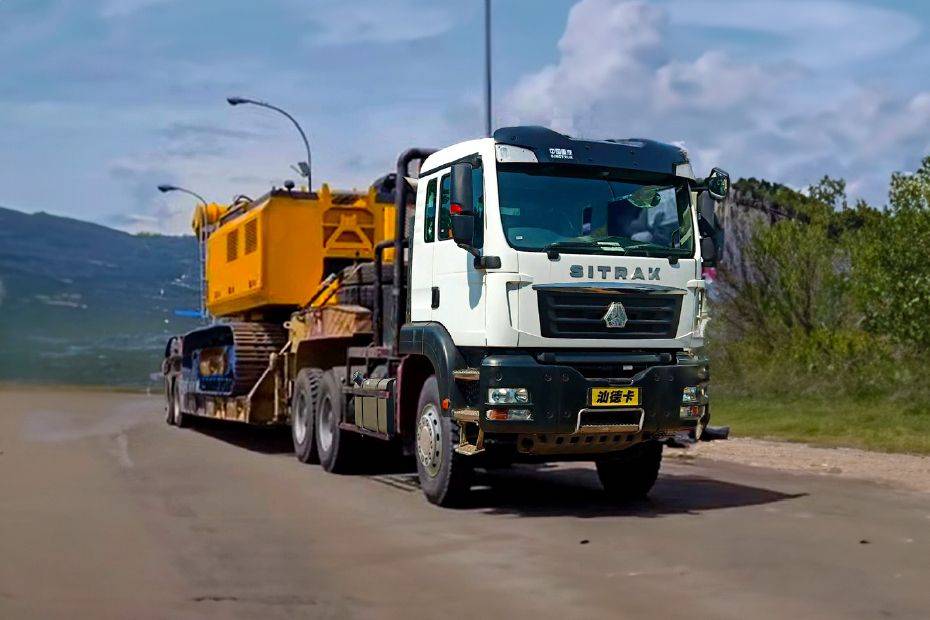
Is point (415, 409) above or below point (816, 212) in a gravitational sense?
below

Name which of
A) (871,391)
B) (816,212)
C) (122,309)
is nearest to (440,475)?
(871,391)

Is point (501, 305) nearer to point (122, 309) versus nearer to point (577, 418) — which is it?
point (577, 418)

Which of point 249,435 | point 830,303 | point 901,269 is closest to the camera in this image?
point 249,435

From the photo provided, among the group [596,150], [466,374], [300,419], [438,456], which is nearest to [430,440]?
[438,456]

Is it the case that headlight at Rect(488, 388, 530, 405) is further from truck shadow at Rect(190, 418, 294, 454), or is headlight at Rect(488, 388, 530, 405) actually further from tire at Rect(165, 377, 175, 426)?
tire at Rect(165, 377, 175, 426)

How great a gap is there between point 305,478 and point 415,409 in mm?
2436

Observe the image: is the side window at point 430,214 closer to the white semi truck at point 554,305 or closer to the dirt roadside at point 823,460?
the white semi truck at point 554,305

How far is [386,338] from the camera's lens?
507 inches

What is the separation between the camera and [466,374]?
34.4 ft

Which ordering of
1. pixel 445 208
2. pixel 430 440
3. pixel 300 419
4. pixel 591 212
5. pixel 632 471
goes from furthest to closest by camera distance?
pixel 300 419, pixel 632 471, pixel 445 208, pixel 430 440, pixel 591 212

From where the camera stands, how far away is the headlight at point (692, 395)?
35.7 ft

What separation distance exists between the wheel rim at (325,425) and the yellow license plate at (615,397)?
4784mm

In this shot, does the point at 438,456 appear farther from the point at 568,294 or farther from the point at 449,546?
the point at 449,546

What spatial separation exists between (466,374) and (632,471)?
2362 mm
